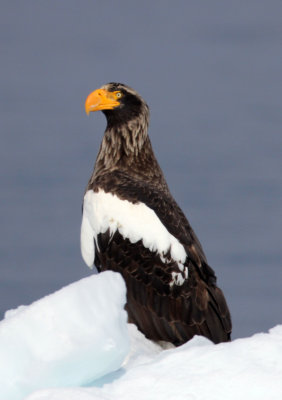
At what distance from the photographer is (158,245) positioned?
10727 millimetres

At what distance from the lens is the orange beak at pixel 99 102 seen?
11867 millimetres

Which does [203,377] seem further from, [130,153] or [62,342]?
[130,153]

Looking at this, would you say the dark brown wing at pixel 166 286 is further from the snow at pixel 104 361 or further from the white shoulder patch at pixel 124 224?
the snow at pixel 104 361

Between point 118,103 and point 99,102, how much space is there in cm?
25

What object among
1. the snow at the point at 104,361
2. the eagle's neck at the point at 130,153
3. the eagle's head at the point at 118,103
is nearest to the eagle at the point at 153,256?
the eagle's neck at the point at 130,153

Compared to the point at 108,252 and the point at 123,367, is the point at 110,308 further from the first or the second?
the point at 108,252

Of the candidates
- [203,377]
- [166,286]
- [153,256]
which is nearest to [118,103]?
[153,256]

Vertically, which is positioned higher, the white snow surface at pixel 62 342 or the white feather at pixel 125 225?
the white feather at pixel 125 225

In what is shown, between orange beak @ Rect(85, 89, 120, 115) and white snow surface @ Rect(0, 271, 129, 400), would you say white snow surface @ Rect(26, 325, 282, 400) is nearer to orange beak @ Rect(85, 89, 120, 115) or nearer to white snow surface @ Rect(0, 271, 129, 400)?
white snow surface @ Rect(0, 271, 129, 400)

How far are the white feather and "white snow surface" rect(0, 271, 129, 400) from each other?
3.91 m

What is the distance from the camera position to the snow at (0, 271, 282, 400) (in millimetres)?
6211

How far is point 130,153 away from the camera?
11.6 m

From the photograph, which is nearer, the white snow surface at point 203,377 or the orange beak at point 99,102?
the white snow surface at point 203,377

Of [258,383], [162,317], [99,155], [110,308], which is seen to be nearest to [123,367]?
[110,308]
